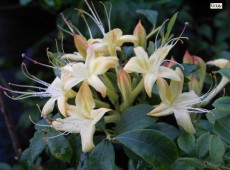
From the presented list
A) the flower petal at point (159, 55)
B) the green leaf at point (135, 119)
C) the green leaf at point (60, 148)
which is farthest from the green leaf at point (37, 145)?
the flower petal at point (159, 55)

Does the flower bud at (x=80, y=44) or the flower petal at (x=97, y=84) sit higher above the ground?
the flower bud at (x=80, y=44)

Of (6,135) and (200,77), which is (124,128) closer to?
(200,77)

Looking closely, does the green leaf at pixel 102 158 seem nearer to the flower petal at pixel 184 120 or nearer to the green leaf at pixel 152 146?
the green leaf at pixel 152 146

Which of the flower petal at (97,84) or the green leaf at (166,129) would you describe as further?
the green leaf at (166,129)

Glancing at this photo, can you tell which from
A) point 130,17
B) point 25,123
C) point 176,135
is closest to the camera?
point 176,135

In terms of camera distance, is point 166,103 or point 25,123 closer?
point 166,103

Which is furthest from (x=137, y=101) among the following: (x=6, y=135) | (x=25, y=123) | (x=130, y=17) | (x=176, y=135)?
(x=6, y=135)
